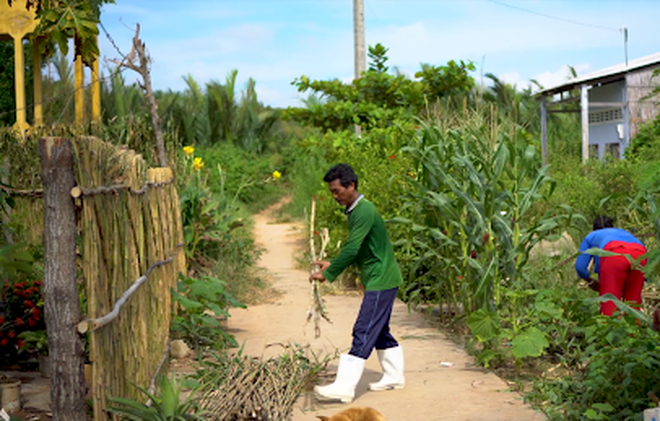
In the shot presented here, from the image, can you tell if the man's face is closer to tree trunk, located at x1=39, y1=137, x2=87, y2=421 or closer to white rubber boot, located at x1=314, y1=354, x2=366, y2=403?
white rubber boot, located at x1=314, y1=354, x2=366, y2=403

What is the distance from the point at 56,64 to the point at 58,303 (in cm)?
1897

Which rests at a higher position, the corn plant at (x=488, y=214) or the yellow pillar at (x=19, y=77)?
the yellow pillar at (x=19, y=77)

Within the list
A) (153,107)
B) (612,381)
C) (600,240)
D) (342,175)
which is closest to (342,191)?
→ (342,175)

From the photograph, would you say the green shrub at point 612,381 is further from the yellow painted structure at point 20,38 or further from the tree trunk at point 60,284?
the yellow painted structure at point 20,38

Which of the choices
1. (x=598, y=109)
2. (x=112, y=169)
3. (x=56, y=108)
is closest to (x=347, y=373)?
(x=112, y=169)

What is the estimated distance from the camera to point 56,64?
20625mm

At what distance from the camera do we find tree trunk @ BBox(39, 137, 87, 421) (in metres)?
3.48

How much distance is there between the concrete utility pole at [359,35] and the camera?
14.7 m

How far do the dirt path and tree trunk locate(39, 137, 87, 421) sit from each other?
1.71 metres

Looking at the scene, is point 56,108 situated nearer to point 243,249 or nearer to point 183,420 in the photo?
point 243,249

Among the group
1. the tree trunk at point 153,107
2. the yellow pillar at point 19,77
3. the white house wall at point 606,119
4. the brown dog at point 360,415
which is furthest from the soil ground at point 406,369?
the white house wall at point 606,119

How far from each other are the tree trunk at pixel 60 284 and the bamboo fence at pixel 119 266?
0.11 meters

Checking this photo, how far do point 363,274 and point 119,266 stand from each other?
6.16 feet

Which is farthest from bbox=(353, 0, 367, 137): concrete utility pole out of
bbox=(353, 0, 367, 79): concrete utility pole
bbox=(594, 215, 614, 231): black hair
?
bbox=(594, 215, 614, 231): black hair
